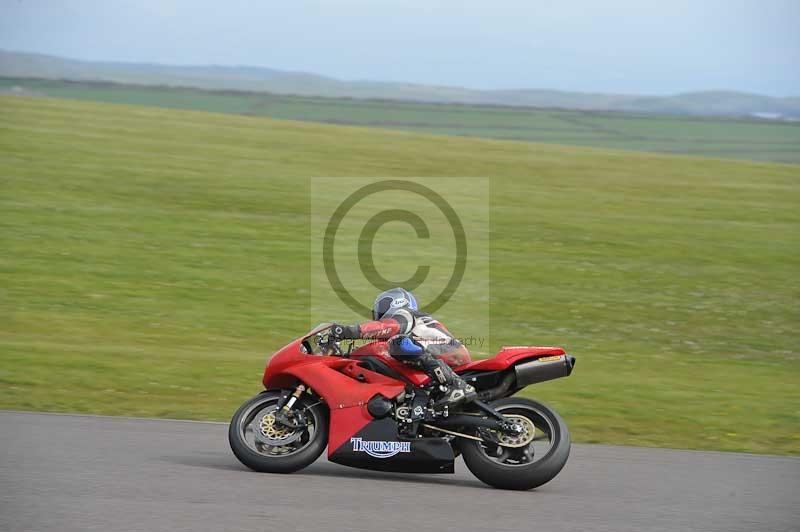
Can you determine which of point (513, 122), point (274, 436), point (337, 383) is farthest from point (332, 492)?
point (513, 122)

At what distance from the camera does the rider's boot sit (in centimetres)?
773

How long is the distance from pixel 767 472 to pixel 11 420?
6323 mm

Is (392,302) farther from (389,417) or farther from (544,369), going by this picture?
(544,369)

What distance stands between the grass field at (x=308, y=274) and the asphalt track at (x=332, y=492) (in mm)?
1924

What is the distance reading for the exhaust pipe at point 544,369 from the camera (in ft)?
25.1

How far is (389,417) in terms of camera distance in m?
7.90

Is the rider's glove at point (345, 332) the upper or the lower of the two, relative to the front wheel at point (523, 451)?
upper

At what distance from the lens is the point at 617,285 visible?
2016 centimetres

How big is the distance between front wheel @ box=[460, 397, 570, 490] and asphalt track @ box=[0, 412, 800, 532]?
0.12 metres

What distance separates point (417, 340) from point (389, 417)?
61 centimetres

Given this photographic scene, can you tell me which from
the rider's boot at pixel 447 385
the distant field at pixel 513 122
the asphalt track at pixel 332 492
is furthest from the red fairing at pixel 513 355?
the distant field at pixel 513 122

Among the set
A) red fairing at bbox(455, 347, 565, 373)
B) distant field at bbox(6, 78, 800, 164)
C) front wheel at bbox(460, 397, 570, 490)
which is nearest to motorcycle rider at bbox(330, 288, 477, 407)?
red fairing at bbox(455, 347, 565, 373)

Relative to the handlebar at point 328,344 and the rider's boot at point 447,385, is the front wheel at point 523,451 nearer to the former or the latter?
the rider's boot at point 447,385

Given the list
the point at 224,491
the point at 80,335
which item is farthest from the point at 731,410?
the point at 80,335
